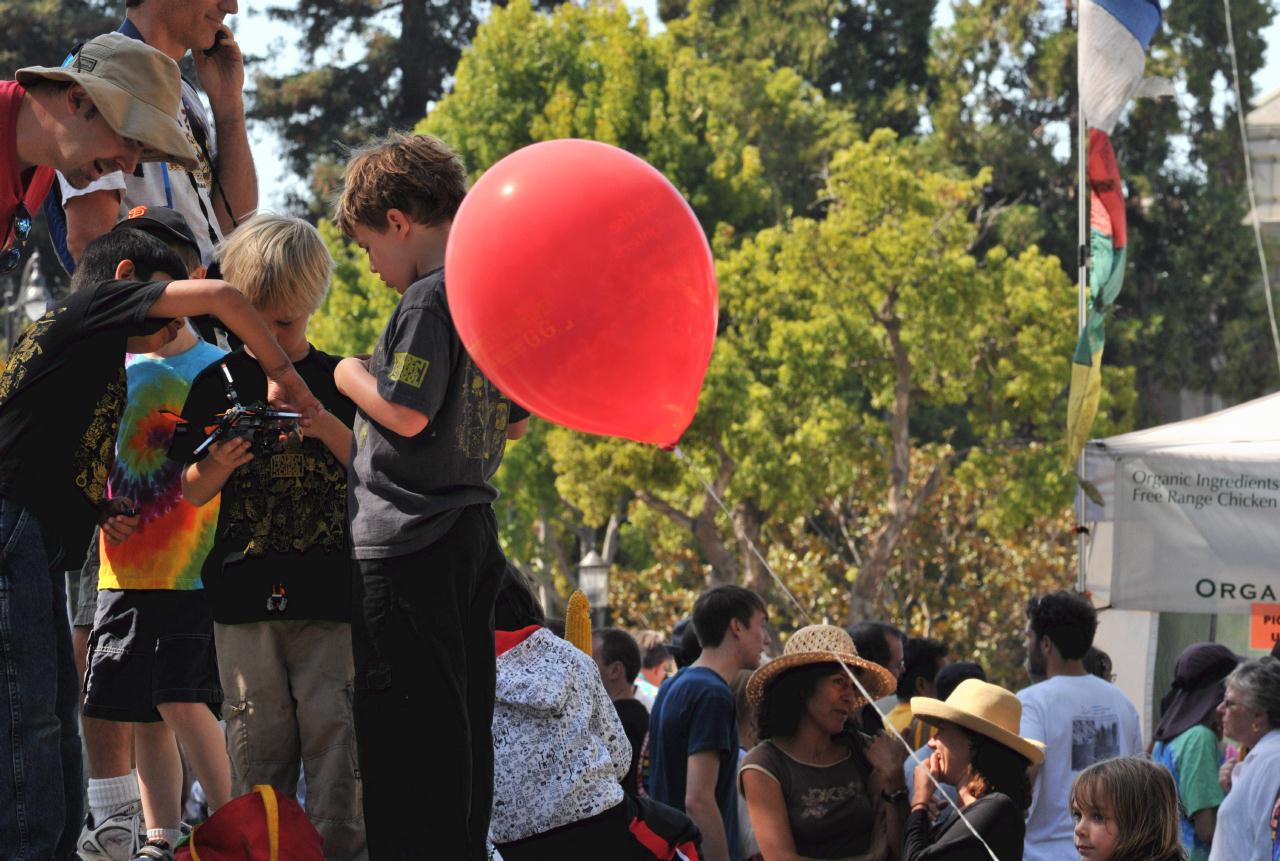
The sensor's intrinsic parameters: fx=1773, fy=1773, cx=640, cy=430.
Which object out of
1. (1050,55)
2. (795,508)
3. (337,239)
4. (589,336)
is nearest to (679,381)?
(589,336)

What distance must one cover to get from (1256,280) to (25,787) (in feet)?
115

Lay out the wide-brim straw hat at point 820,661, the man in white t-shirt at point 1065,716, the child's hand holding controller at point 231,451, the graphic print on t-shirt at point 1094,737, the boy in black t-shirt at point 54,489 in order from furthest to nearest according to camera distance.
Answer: the graphic print on t-shirt at point 1094,737 → the man in white t-shirt at point 1065,716 → the wide-brim straw hat at point 820,661 → the child's hand holding controller at point 231,451 → the boy in black t-shirt at point 54,489

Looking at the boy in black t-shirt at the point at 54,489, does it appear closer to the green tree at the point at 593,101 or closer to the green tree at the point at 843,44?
the green tree at the point at 593,101

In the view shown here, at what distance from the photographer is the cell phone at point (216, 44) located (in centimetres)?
516

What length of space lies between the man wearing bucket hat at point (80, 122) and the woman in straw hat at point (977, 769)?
2983mm

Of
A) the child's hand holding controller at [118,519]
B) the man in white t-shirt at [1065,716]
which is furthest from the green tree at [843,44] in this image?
the child's hand holding controller at [118,519]

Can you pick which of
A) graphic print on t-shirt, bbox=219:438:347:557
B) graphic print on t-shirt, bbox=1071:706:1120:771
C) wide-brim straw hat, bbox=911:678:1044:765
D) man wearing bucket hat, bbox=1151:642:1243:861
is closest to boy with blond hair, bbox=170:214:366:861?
graphic print on t-shirt, bbox=219:438:347:557

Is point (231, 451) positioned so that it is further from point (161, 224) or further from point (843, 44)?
point (843, 44)

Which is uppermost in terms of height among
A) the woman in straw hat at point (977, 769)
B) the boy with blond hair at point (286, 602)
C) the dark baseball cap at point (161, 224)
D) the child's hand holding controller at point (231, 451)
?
the dark baseball cap at point (161, 224)

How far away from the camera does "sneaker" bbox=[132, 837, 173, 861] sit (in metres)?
4.27

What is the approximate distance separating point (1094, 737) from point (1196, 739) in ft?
4.16

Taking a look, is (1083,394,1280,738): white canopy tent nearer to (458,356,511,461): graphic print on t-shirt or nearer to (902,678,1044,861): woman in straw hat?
(902,678,1044,861): woman in straw hat

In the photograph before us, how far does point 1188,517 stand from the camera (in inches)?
372

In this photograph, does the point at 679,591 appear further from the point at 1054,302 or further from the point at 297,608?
the point at 297,608
